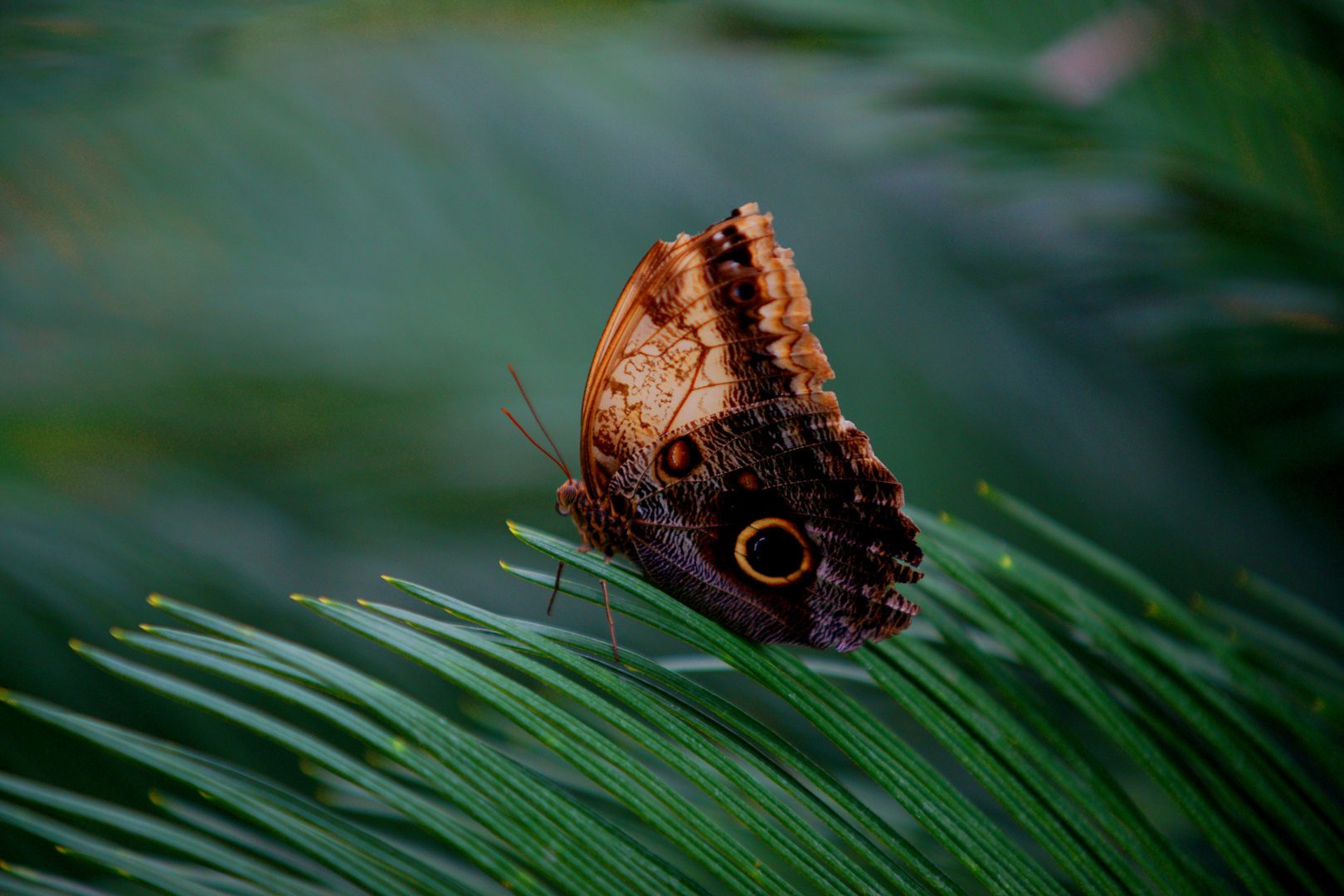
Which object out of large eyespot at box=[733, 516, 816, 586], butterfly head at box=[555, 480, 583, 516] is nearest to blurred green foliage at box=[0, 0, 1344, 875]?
butterfly head at box=[555, 480, 583, 516]

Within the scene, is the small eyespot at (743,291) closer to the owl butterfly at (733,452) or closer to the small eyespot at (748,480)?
the owl butterfly at (733,452)

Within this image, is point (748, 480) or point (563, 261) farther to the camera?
point (563, 261)

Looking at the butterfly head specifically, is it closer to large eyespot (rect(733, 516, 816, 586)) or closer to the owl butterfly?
the owl butterfly

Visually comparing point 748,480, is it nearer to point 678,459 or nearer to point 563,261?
point 678,459

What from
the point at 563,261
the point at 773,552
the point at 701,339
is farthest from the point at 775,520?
the point at 563,261

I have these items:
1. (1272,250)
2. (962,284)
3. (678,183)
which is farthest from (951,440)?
(678,183)

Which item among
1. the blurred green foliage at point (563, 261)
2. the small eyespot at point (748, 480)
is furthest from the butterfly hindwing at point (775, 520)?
the blurred green foliage at point (563, 261)

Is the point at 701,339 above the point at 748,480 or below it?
above

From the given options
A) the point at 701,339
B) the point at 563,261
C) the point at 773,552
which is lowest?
the point at 773,552
